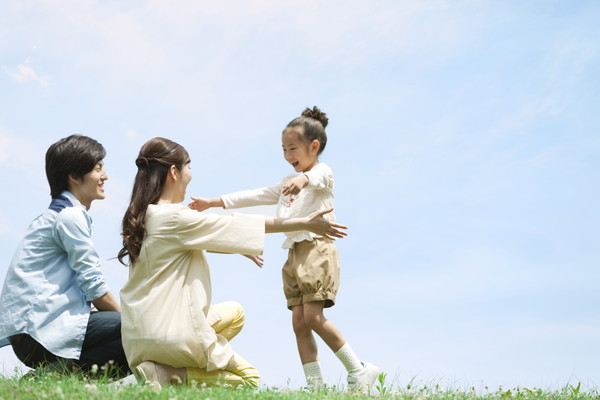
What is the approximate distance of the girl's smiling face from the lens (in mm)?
7363

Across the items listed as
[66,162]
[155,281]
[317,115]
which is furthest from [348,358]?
[66,162]

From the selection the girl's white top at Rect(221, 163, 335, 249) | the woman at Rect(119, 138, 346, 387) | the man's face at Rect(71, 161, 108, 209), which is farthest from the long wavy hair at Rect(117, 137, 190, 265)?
the girl's white top at Rect(221, 163, 335, 249)

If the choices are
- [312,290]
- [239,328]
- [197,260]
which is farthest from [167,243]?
[312,290]

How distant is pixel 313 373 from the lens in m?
6.94

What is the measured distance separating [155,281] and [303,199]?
208 centimetres

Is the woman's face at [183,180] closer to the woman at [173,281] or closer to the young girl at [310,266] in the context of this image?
the woman at [173,281]

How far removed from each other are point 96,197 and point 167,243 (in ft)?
4.25

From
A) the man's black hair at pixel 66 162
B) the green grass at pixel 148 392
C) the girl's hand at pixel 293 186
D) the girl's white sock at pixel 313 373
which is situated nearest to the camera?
the green grass at pixel 148 392

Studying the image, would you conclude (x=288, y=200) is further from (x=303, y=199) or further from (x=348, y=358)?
(x=348, y=358)

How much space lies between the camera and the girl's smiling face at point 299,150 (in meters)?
7.36

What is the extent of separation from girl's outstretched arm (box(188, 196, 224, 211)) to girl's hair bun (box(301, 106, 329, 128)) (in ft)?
4.39

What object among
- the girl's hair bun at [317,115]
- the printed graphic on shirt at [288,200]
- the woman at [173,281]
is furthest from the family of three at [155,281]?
the girl's hair bun at [317,115]

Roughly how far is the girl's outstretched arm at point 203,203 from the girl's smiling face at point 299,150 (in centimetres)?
90

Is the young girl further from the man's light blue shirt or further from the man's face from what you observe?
the man's light blue shirt
